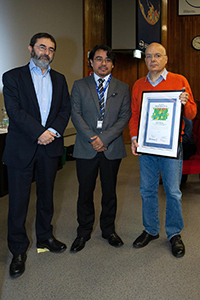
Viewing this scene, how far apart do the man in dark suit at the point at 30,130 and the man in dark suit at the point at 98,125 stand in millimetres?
171

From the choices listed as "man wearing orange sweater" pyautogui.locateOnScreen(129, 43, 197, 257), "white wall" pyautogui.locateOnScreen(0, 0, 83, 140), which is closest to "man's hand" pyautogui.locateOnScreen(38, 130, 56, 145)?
"man wearing orange sweater" pyautogui.locateOnScreen(129, 43, 197, 257)

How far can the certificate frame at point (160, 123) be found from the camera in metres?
2.17

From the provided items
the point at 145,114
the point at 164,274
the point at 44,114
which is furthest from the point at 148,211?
the point at 44,114

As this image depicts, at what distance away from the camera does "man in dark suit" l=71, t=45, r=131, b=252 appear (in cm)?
234

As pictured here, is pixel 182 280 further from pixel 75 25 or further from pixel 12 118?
pixel 75 25

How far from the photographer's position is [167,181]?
233cm

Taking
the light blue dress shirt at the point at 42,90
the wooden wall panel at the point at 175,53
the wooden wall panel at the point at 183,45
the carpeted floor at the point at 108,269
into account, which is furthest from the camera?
the wooden wall panel at the point at 183,45

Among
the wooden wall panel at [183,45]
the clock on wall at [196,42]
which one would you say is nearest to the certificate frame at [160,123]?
→ the wooden wall panel at [183,45]

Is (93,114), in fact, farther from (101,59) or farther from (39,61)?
(39,61)

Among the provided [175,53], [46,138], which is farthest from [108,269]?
[175,53]

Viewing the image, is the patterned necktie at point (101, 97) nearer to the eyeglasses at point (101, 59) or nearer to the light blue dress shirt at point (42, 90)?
the eyeglasses at point (101, 59)

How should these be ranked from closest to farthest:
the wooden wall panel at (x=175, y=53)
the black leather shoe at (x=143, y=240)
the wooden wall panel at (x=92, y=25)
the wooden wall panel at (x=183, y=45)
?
the black leather shoe at (x=143, y=240) → the wooden wall panel at (x=92, y=25) → the wooden wall panel at (x=175, y=53) → the wooden wall panel at (x=183, y=45)

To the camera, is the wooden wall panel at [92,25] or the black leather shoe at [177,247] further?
the wooden wall panel at [92,25]

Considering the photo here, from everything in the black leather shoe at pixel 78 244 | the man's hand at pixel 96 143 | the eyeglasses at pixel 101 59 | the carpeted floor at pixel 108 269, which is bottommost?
the carpeted floor at pixel 108 269
